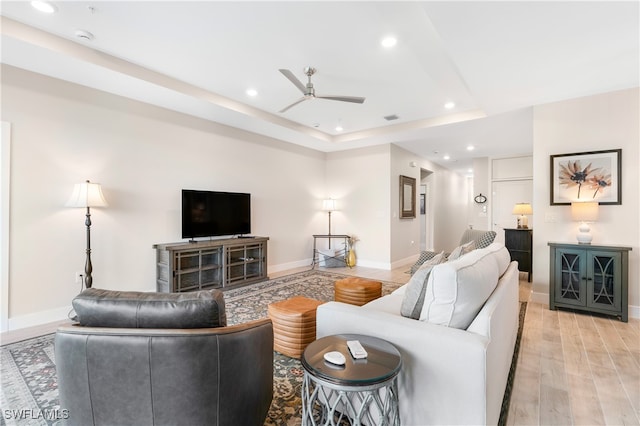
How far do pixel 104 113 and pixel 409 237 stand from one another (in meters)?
6.13

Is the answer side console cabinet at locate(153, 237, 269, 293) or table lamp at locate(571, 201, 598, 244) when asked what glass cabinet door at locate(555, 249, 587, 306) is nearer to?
table lamp at locate(571, 201, 598, 244)

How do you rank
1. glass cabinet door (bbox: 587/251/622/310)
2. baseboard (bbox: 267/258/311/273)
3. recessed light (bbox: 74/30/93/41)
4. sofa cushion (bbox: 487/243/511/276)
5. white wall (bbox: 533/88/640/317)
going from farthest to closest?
baseboard (bbox: 267/258/311/273), white wall (bbox: 533/88/640/317), glass cabinet door (bbox: 587/251/622/310), recessed light (bbox: 74/30/93/41), sofa cushion (bbox: 487/243/511/276)

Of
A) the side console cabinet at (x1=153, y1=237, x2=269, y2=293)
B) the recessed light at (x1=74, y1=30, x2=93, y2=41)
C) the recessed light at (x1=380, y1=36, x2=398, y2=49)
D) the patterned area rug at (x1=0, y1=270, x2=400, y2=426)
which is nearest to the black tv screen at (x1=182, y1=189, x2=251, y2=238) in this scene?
the side console cabinet at (x1=153, y1=237, x2=269, y2=293)

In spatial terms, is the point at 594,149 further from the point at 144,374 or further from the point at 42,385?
the point at 42,385

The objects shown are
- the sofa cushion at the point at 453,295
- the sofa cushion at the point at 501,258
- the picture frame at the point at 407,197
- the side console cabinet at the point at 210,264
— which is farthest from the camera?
the picture frame at the point at 407,197

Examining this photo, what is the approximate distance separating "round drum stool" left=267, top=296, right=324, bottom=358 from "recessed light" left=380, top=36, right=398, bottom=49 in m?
2.50

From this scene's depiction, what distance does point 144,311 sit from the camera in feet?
4.04

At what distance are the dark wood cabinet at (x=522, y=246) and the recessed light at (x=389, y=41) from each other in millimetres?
4223

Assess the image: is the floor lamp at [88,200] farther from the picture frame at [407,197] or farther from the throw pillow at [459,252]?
→ the picture frame at [407,197]

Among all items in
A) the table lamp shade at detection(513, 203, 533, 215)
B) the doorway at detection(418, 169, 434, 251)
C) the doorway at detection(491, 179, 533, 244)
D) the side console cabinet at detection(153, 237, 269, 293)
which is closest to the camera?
the side console cabinet at detection(153, 237, 269, 293)

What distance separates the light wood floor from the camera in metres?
1.78

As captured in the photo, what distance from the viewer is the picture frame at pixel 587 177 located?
3533 millimetres

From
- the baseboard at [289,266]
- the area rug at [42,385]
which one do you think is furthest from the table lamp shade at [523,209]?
the baseboard at [289,266]

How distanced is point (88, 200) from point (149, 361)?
2889 mm
